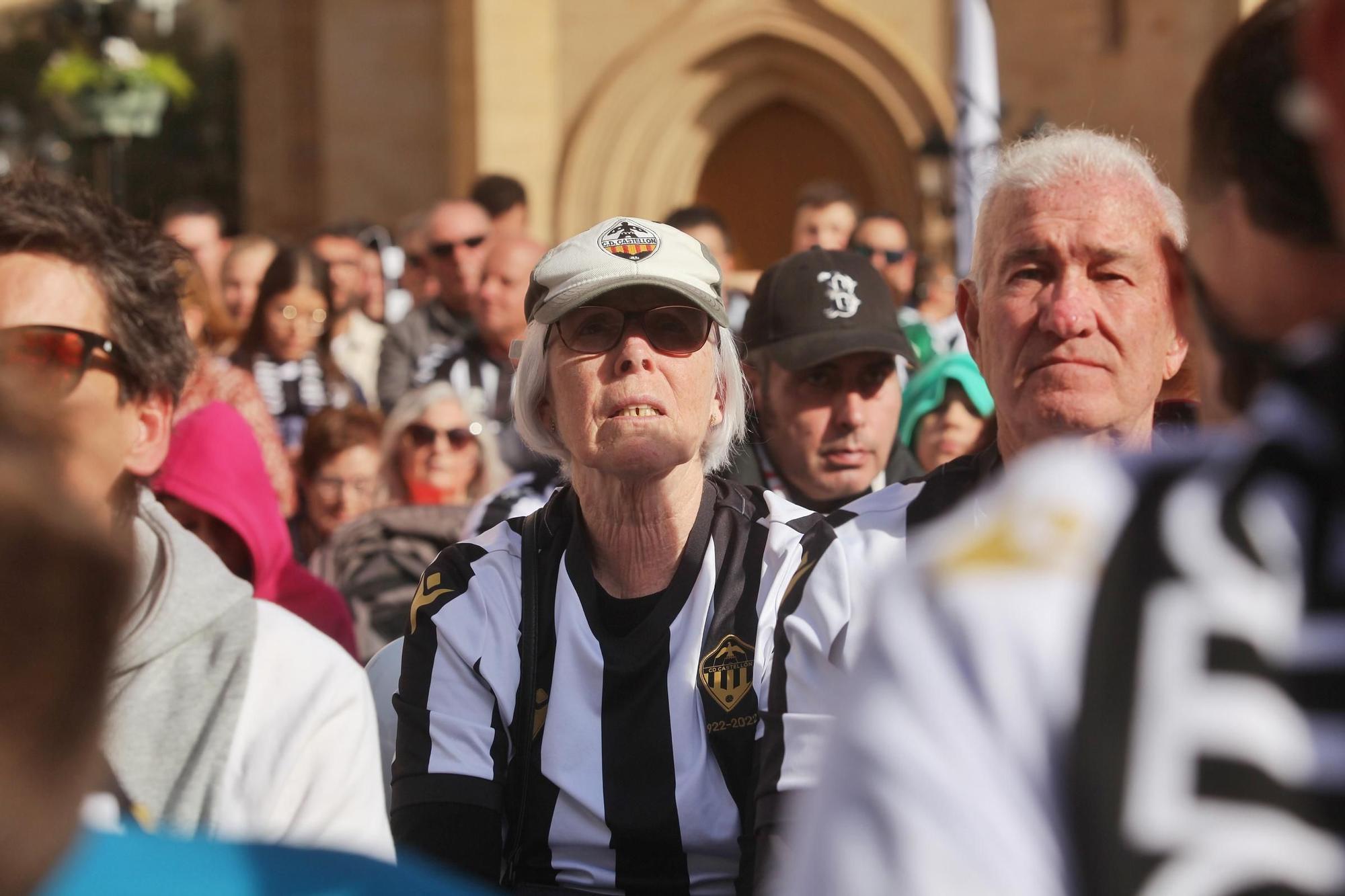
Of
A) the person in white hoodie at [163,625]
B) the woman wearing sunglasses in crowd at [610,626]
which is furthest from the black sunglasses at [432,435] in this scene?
the person in white hoodie at [163,625]

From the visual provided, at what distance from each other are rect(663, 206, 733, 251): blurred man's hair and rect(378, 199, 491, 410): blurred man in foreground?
912 mm

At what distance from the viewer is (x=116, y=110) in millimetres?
14734

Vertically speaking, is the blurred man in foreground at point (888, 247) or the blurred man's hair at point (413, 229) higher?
the blurred man's hair at point (413, 229)

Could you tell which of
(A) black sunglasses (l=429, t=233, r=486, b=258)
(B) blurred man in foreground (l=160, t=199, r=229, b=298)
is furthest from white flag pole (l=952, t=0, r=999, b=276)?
(B) blurred man in foreground (l=160, t=199, r=229, b=298)

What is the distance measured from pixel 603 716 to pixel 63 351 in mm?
1062

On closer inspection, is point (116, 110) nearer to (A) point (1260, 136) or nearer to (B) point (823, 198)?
(B) point (823, 198)

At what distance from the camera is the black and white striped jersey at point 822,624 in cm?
272

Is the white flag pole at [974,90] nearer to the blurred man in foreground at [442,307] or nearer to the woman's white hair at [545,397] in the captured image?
the blurred man in foreground at [442,307]

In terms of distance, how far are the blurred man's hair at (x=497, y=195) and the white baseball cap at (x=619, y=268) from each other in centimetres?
626

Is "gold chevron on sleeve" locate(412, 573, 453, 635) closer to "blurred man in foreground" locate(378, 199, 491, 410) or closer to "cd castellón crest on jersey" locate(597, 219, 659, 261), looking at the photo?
"cd castellón crest on jersey" locate(597, 219, 659, 261)

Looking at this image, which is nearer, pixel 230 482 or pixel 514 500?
pixel 230 482

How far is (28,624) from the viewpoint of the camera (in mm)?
975

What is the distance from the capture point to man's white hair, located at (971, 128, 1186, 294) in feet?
10.0

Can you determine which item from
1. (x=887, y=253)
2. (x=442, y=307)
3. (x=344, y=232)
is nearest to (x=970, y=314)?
Answer: (x=442, y=307)
